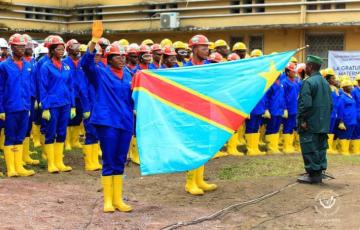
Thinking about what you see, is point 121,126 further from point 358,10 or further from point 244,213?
point 358,10

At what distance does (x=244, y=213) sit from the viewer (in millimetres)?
7707

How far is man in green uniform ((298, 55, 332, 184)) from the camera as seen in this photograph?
9180 mm

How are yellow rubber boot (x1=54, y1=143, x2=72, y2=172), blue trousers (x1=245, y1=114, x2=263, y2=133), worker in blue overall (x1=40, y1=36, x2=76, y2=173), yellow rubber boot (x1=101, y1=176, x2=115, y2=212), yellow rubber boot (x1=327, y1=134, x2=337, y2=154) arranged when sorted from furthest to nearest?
yellow rubber boot (x1=327, y1=134, x2=337, y2=154)
blue trousers (x1=245, y1=114, x2=263, y2=133)
yellow rubber boot (x1=54, y1=143, x2=72, y2=172)
worker in blue overall (x1=40, y1=36, x2=76, y2=173)
yellow rubber boot (x1=101, y1=176, x2=115, y2=212)

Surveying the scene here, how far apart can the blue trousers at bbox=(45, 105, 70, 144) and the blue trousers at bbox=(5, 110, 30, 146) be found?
1.33 feet

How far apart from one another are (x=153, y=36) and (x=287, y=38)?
5.50 m

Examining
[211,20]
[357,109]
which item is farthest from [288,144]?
[211,20]

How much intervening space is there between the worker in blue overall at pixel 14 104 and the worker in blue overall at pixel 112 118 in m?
2.53

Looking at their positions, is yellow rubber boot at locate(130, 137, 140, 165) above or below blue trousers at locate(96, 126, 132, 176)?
below

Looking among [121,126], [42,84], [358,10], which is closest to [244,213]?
[121,126]

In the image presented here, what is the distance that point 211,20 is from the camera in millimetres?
21094

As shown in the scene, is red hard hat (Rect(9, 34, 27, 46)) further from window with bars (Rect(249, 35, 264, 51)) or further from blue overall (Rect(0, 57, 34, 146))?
window with bars (Rect(249, 35, 264, 51))

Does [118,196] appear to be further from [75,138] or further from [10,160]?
[75,138]

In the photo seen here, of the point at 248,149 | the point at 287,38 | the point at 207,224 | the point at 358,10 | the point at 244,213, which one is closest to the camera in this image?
the point at 207,224

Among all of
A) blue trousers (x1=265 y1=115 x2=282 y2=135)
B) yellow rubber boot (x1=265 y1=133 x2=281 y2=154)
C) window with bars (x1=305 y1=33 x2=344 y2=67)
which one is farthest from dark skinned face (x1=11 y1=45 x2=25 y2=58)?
window with bars (x1=305 y1=33 x2=344 y2=67)
